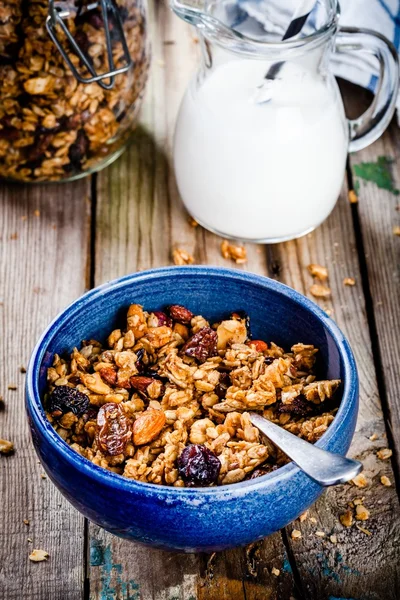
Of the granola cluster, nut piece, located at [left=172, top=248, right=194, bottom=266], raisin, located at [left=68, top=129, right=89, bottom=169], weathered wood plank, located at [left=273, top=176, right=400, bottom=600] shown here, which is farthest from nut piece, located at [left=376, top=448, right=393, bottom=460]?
raisin, located at [left=68, top=129, right=89, bottom=169]

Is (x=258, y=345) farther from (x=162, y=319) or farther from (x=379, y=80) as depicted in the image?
(x=379, y=80)

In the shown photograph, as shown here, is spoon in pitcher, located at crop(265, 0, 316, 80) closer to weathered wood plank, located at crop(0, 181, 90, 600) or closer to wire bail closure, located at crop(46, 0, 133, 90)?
wire bail closure, located at crop(46, 0, 133, 90)

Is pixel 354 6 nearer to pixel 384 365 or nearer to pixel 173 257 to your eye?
pixel 173 257

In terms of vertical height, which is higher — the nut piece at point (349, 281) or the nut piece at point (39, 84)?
the nut piece at point (39, 84)

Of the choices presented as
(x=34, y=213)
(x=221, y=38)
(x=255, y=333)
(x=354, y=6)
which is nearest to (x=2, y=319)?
(x=34, y=213)

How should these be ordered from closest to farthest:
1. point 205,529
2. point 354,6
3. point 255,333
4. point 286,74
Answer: point 205,529 → point 255,333 → point 286,74 → point 354,6

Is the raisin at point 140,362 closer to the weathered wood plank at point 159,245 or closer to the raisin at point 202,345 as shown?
the raisin at point 202,345

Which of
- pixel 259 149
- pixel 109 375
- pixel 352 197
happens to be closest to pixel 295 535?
pixel 109 375

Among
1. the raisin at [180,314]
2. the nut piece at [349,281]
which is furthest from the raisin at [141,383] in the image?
the nut piece at [349,281]
